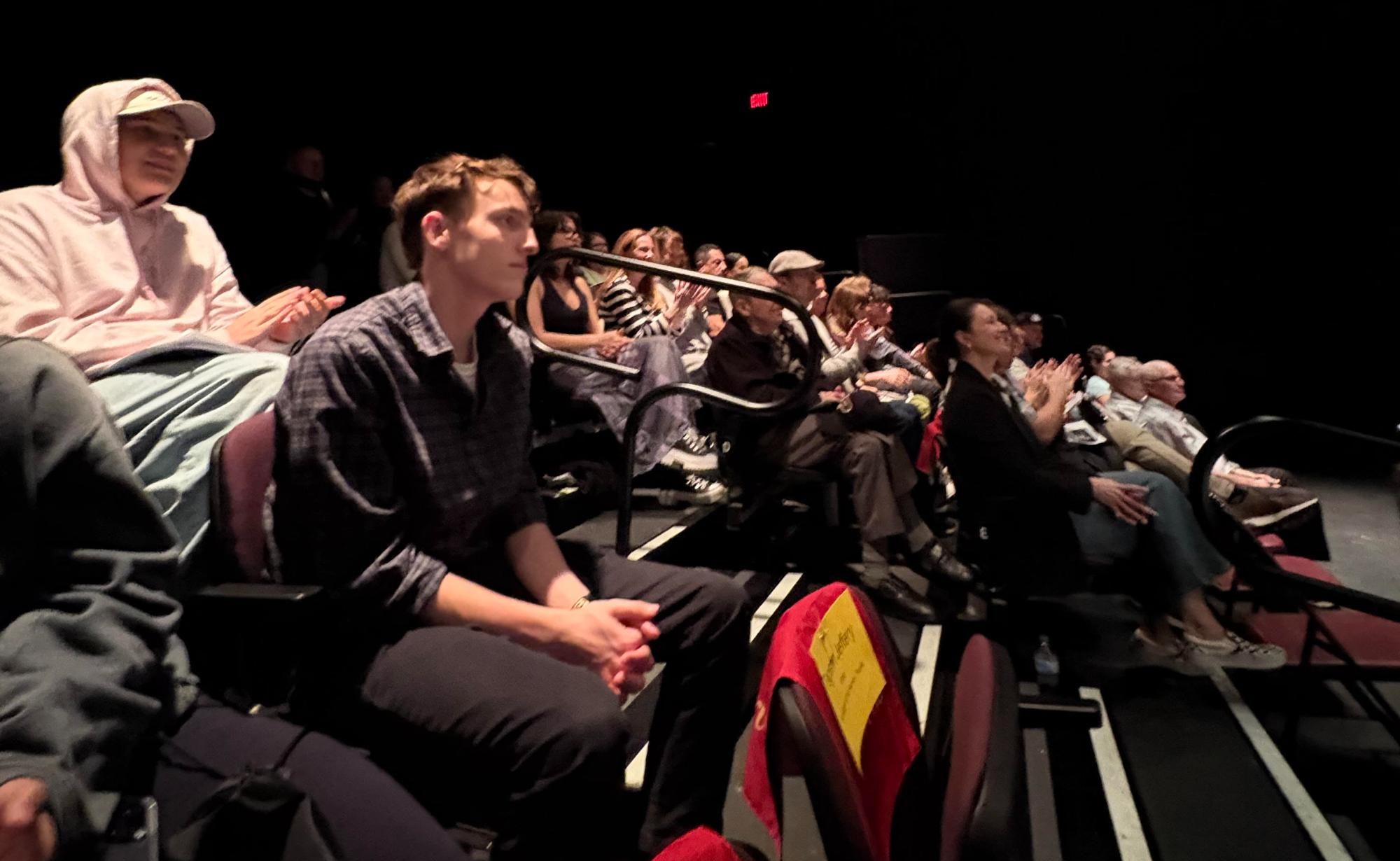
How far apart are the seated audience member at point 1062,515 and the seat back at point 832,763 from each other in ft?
4.97

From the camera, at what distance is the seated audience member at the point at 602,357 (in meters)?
3.15

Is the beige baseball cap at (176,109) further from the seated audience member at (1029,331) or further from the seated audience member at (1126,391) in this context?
the seated audience member at (1029,331)

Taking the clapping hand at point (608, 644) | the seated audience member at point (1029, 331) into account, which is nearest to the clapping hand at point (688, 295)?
the clapping hand at point (608, 644)

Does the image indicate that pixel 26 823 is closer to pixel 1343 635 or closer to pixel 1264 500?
pixel 1343 635

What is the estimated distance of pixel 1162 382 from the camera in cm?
377

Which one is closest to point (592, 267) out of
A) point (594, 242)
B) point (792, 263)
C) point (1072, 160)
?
point (594, 242)

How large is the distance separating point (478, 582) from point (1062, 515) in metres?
1.82

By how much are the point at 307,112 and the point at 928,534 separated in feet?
10.0

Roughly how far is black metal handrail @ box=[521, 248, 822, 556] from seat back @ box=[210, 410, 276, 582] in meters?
1.01

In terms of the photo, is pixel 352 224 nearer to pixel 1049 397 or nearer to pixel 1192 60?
pixel 1049 397

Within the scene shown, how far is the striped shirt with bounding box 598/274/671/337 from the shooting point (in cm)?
369

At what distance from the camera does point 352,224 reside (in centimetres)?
361

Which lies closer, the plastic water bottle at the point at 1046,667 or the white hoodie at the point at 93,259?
the white hoodie at the point at 93,259

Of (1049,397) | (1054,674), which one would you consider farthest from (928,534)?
(1054,674)
